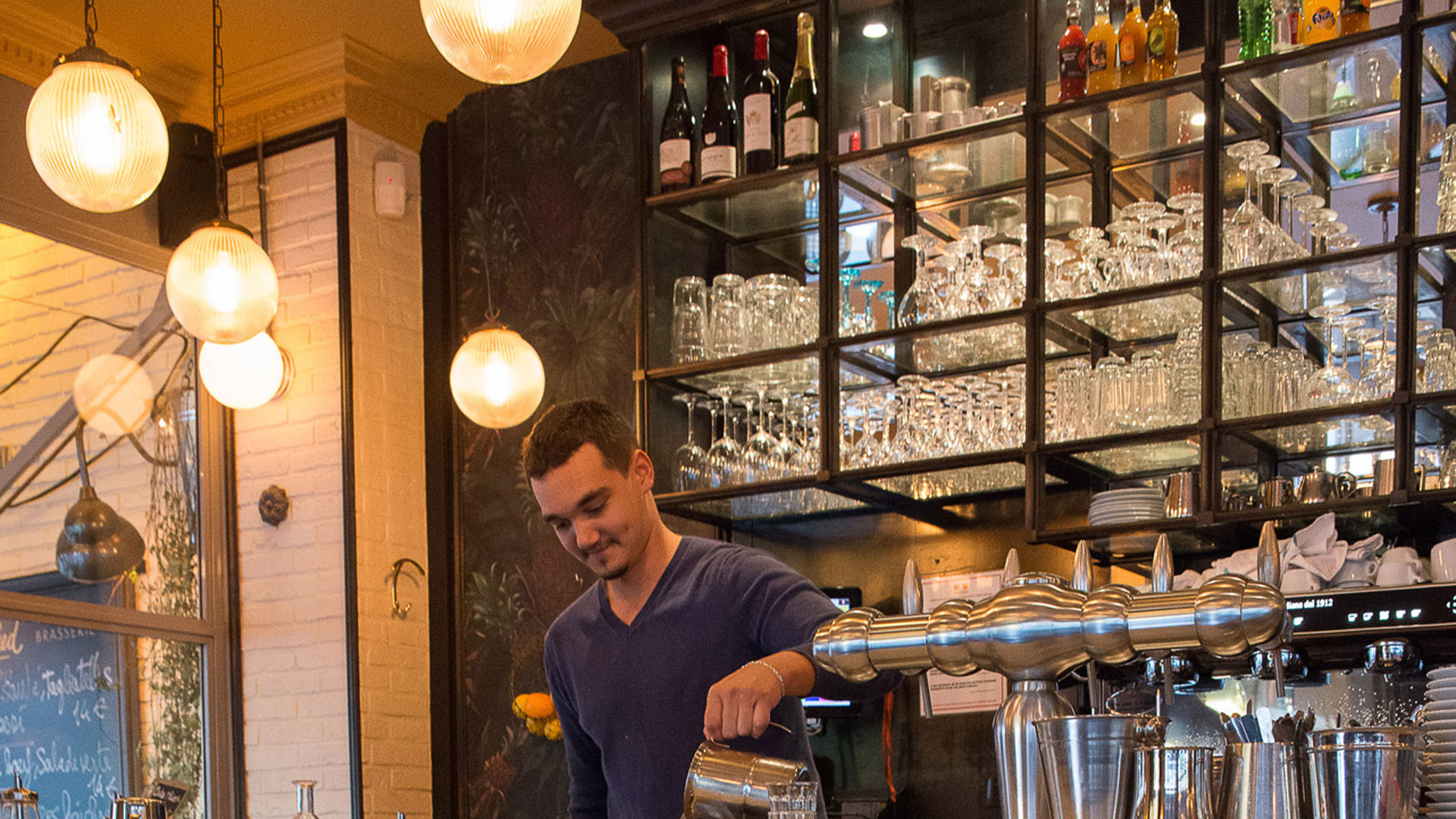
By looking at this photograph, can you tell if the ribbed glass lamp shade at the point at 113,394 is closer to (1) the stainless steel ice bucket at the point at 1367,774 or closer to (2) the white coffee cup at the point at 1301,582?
(2) the white coffee cup at the point at 1301,582

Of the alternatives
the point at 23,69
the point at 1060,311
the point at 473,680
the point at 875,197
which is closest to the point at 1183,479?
the point at 1060,311

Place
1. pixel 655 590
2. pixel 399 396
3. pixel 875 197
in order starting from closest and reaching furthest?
pixel 655 590
pixel 875 197
pixel 399 396

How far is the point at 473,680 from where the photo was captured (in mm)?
4824

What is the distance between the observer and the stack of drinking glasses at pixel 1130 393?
11.1 ft

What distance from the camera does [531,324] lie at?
4.88 meters

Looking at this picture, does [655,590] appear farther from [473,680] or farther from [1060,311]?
[473,680]

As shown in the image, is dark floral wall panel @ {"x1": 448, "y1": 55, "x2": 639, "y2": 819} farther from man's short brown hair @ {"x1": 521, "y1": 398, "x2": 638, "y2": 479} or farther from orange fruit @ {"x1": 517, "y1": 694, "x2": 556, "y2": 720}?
man's short brown hair @ {"x1": 521, "y1": 398, "x2": 638, "y2": 479}

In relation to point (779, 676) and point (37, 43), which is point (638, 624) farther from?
point (37, 43)

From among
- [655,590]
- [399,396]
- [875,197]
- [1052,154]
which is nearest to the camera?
[655,590]

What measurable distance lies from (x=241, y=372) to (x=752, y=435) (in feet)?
5.46

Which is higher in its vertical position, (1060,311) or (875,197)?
(875,197)

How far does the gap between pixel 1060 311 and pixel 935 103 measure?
0.68 metres

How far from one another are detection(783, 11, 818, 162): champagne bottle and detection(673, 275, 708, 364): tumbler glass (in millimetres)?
432

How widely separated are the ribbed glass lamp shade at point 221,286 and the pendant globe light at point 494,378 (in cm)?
65
